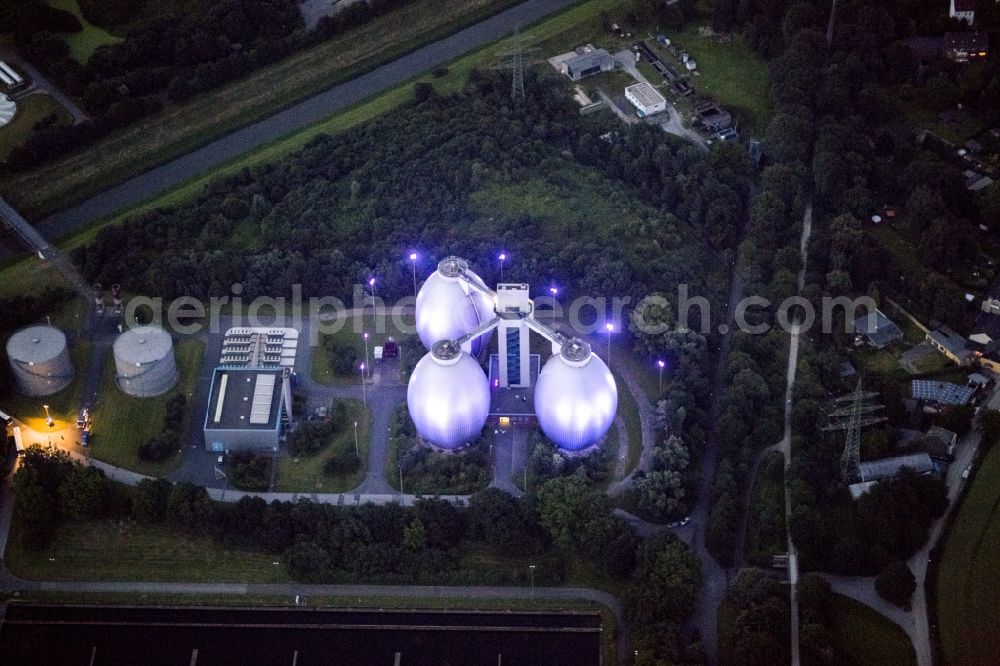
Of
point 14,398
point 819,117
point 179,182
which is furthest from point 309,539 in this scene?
point 819,117

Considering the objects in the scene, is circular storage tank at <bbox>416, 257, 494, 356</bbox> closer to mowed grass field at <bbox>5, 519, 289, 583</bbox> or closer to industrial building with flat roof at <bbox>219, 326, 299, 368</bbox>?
industrial building with flat roof at <bbox>219, 326, 299, 368</bbox>

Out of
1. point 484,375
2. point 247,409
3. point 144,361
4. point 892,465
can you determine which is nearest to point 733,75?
point 484,375

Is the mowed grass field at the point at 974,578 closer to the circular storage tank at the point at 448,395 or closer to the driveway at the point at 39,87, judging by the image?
the circular storage tank at the point at 448,395

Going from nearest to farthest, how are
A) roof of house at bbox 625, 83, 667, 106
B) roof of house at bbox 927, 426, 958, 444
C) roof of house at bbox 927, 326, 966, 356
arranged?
1. roof of house at bbox 927, 426, 958, 444
2. roof of house at bbox 927, 326, 966, 356
3. roof of house at bbox 625, 83, 667, 106

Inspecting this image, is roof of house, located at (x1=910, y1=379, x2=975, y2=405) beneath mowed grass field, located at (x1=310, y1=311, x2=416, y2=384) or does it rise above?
beneath

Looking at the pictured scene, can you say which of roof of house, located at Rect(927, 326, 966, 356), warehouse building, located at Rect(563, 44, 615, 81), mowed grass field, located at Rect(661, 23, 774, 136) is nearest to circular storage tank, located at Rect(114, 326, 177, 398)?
warehouse building, located at Rect(563, 44, 615, 81)
